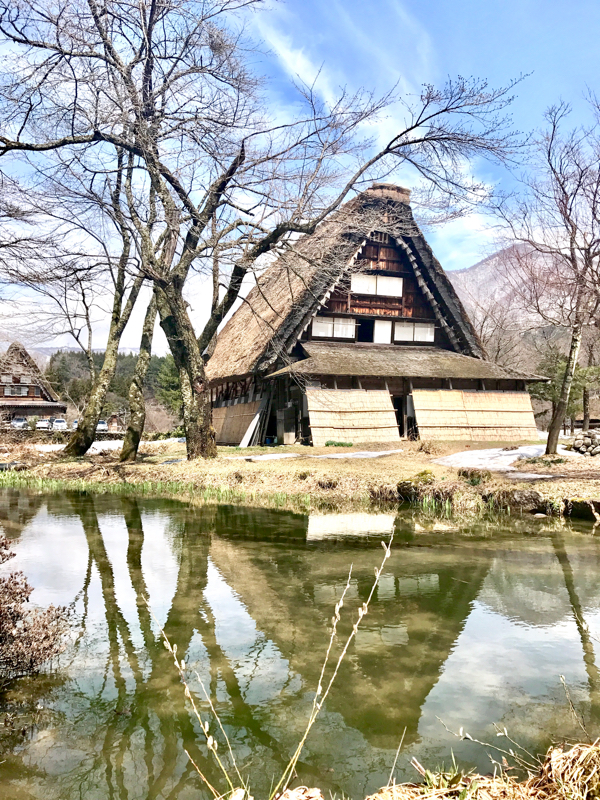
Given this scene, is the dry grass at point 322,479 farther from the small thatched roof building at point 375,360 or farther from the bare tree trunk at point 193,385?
the small thatched roof building at point 375,360

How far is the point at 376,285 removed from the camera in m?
25.0

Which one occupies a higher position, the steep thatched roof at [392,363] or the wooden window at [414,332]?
the wooden window at [414,332]

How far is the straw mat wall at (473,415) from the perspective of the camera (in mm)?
22406

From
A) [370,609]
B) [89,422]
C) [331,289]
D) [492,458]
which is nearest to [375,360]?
[331,289]

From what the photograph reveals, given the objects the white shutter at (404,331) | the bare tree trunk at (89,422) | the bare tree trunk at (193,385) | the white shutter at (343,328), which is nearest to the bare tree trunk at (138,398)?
the bare tree trunk at (89,422)

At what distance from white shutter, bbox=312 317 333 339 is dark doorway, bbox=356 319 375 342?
1724 mm

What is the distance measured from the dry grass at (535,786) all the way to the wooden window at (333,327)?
21984 millimetres

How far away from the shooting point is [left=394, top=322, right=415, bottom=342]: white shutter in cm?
2550

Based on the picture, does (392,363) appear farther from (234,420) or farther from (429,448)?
(234,420)

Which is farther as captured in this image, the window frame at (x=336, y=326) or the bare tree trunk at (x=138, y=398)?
the window frame at (x=336, y=326)

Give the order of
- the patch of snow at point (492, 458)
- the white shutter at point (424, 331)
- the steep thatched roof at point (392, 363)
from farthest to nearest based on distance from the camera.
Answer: the white shutter at point (424, 331), the steep thatched roof at point (392, 363), the patch of snow at point (492, 458)

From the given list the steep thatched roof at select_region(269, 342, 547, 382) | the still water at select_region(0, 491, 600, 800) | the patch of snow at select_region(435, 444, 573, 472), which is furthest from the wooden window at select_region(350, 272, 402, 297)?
the still water at select_region(0, 491, 600, 800)

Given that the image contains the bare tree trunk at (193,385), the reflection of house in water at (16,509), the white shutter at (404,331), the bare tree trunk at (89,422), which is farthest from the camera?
the white shutter at (404,331)

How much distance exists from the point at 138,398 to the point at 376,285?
37.1 ft
